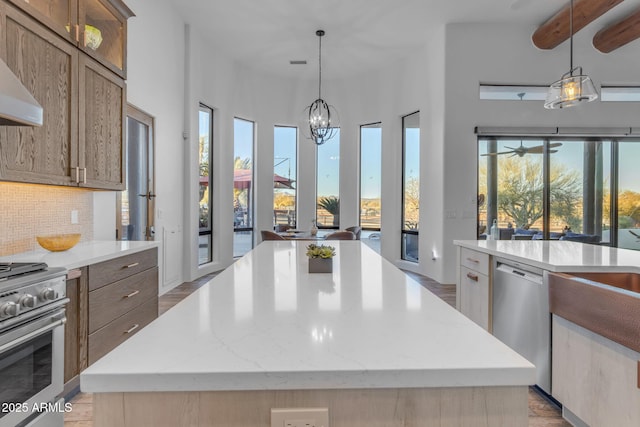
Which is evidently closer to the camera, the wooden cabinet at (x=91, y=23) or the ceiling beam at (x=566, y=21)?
the wooden cabinet at (x=91, y=23)

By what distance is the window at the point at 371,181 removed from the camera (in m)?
6.82

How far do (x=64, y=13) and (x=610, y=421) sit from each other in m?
3.83

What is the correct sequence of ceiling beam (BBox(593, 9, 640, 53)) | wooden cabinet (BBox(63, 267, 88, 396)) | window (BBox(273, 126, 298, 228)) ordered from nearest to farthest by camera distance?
1. wooden cabinet (BBox(63, 267, 88, 396))
2. ceiling beam (BBox(593, 9, 640, 53))
3. window (BBox(273, 126, 298, 228))

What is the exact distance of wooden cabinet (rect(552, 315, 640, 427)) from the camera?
149cm

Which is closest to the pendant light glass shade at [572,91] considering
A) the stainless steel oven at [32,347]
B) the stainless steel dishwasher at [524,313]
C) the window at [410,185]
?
the stainless steel dishwasher at [524,313]

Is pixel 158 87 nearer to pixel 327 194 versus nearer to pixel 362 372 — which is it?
pixel 327 194

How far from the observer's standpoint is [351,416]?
0.67m

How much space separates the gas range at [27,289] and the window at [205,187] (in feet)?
12.4

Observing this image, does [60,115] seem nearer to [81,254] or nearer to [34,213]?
[34,213]

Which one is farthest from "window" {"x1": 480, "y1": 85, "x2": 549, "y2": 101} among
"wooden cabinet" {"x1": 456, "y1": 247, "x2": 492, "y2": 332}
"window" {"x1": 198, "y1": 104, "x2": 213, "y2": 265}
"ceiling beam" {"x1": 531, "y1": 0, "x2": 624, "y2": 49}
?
"window" {"x1": 198, "y1": 104, "x2": 213, "y2": 265}

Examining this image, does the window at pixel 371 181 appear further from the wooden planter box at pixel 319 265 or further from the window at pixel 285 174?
the wooden planter box at pixel 319 265

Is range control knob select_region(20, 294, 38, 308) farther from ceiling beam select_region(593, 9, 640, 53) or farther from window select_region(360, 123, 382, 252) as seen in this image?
ceiling beam select_region(593, 9, 640, 53)

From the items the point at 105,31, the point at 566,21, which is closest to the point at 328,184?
the point at 566,21

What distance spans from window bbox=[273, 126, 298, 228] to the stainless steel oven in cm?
528
